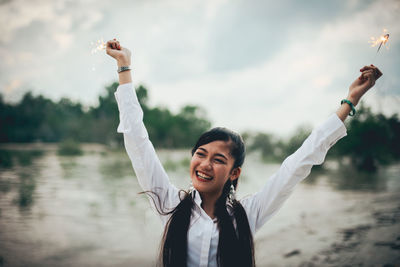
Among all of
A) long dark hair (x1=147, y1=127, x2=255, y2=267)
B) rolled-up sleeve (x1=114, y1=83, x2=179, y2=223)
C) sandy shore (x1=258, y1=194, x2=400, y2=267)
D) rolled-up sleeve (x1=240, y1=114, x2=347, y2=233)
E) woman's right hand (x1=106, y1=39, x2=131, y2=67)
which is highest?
woman's right hand (x1=106, y1=39, x2=131, y2=67)

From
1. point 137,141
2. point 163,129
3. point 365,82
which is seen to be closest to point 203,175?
point 137,141

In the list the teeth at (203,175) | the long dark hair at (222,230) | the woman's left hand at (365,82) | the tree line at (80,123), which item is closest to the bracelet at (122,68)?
the long dark hair at (222,230)

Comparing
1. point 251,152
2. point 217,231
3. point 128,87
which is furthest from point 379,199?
point 251,152

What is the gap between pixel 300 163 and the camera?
1.53 metres

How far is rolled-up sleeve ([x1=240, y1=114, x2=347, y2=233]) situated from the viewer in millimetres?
1521

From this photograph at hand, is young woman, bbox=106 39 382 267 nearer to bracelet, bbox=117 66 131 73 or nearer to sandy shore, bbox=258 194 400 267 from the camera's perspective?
bracelet, bbox=117 66 131 73

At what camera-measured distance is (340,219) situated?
7051 millimetres

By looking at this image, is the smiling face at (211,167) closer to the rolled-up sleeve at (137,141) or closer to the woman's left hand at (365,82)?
the rolled-up sleeve at (137,141)

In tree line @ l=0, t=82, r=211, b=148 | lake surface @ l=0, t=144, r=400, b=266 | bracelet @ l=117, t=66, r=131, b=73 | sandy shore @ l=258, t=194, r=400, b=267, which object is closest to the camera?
bracelet @ l=117, t=66, r=131, b=73

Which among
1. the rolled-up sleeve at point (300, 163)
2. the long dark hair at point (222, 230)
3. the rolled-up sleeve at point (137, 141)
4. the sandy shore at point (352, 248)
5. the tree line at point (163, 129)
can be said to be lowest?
the sandy shore at point (352, 248)

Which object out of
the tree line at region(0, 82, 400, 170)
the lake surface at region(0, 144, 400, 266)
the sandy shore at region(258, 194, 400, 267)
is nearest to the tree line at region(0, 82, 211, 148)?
the tree line at region(0, 82, 400, 170)

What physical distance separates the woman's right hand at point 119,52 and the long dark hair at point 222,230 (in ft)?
2.34

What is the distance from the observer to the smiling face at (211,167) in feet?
5.60

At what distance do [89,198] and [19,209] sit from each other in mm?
2240
